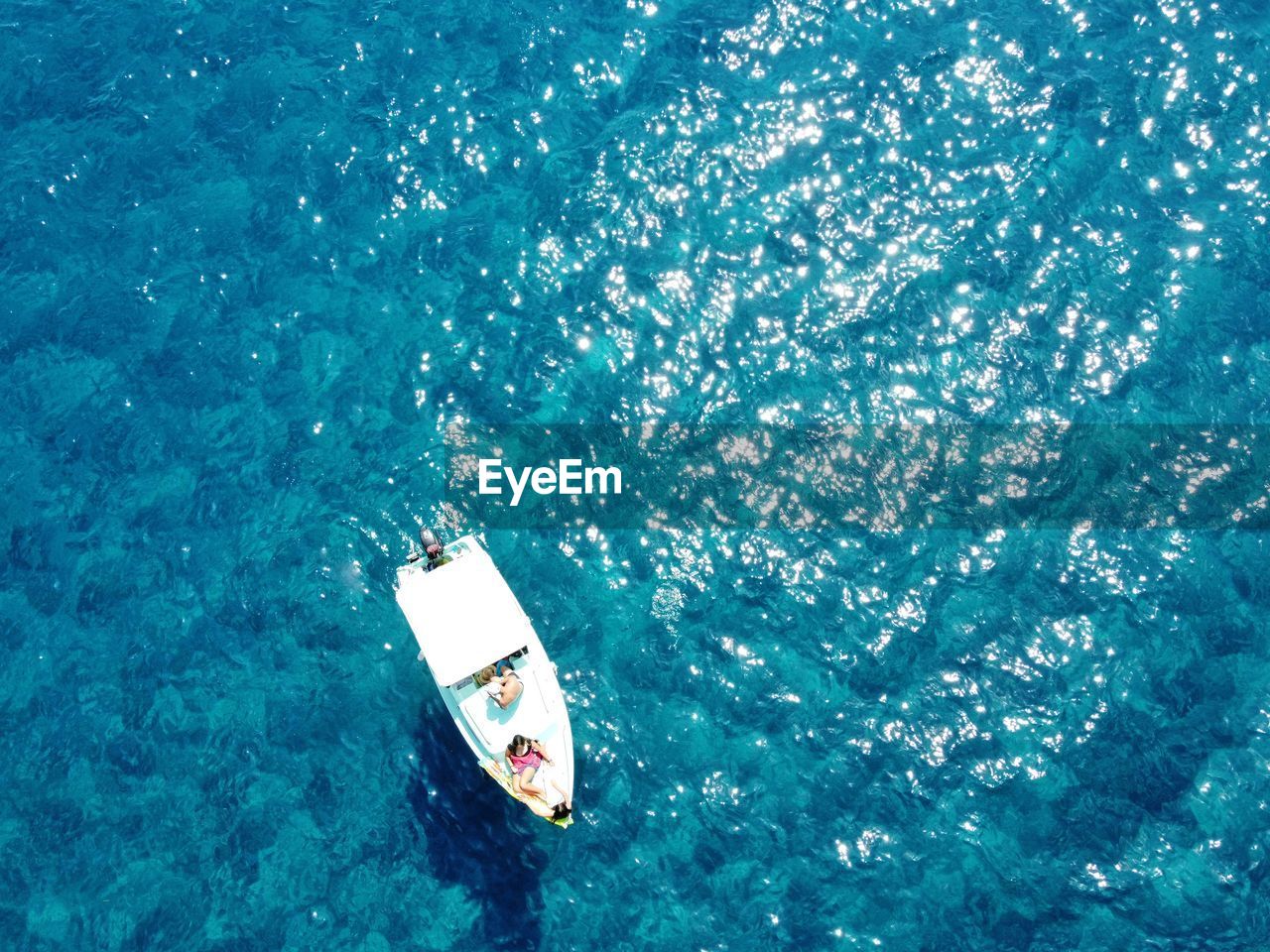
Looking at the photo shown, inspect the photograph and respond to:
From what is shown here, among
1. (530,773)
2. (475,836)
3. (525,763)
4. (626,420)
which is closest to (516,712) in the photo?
(525,763)

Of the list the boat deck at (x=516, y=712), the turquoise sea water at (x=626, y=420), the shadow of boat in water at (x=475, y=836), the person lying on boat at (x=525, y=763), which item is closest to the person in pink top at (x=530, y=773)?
the person lying on boat at (x=525, y=763)

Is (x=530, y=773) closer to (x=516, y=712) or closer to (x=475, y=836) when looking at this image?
(x=516, y=712)

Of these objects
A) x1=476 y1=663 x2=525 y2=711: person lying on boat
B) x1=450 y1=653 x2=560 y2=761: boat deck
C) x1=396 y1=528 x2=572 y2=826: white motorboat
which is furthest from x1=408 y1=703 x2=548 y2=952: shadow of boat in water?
x1=476 y1=663 x2=525 y2=711: person lying on boat

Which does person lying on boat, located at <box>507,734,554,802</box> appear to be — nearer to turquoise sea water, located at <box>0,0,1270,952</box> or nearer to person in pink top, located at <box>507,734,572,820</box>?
person in pink top, located at <box>507,734,572,820</box>

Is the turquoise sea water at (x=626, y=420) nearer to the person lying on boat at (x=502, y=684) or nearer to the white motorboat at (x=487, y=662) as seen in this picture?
the white motorboat at (x=487, y=662)

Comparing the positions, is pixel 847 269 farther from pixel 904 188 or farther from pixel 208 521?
pixel 208 521

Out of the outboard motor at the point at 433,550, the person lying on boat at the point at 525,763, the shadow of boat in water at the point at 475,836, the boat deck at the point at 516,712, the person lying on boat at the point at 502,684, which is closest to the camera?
the person lying on boat at the point at 525,763
